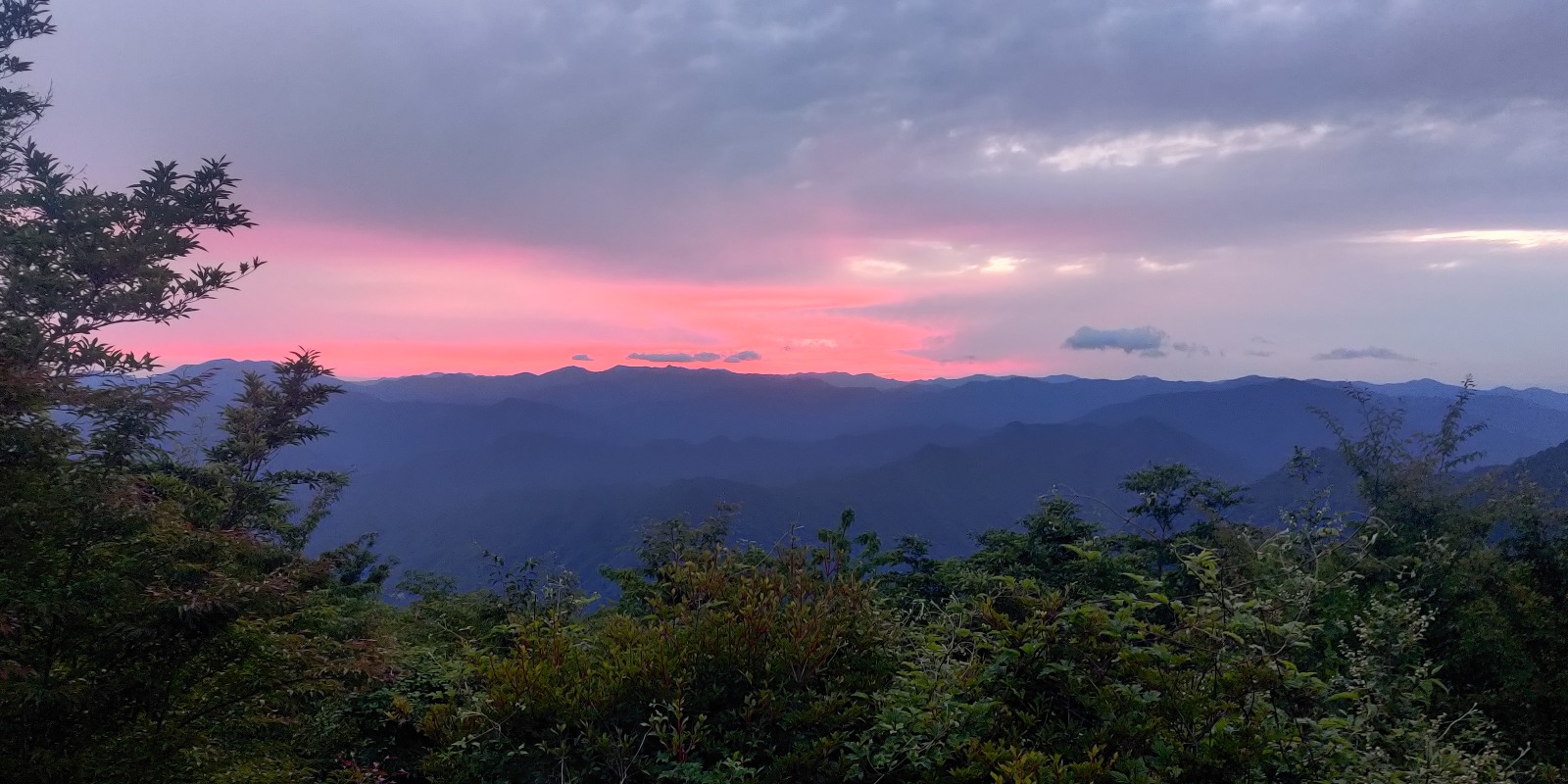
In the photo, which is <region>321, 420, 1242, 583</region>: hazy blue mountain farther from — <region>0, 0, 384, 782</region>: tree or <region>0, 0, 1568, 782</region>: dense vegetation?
<region>0, 0, 384, 782</region>: tree

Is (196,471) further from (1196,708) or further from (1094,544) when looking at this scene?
(1094,544)

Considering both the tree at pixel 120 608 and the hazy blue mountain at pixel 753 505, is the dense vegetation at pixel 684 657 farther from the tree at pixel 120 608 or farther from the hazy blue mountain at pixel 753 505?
the hazy blue mountain at pixel 753 505

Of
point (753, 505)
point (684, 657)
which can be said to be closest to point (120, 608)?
point (684, 657)

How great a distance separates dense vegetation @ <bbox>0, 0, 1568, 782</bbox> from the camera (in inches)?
102

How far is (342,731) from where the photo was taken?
7441 millimetres

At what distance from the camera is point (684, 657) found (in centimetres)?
297

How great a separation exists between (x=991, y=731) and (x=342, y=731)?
7.54m

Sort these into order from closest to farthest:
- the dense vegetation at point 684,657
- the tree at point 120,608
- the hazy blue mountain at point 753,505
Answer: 1. the dense vegetation at point 684,657
2. the tree at point 120,608
3. the hazy blue mountain at point 753,505

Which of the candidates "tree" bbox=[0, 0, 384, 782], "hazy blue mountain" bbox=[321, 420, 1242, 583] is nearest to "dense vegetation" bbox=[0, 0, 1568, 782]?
"tree" bbox=[0, 0, 384, 782]

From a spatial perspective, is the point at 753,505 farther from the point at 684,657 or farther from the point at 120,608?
the point at 684,657

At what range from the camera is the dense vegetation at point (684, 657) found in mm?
2602

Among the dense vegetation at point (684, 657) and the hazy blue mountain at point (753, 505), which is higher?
the dense vegetation at point (684, 657)

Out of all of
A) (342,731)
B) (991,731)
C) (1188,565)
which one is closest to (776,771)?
(991,731)

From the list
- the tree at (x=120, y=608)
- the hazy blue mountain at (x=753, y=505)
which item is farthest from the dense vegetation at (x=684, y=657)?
the hazy blue mountain at (x=753, y=505)
